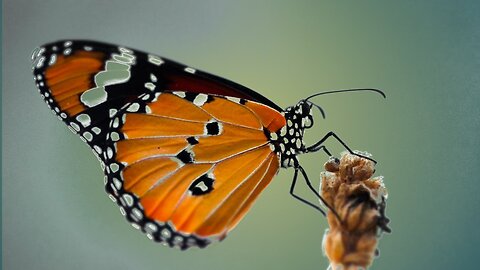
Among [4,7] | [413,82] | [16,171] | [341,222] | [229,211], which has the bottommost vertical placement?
[341,222]

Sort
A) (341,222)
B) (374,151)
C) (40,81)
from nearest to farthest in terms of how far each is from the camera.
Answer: (341,222) → (40,81) → (374,151)

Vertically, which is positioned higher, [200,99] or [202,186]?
[200,99]

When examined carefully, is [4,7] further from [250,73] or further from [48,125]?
[250,73]

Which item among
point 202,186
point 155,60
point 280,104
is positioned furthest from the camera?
point 280,104

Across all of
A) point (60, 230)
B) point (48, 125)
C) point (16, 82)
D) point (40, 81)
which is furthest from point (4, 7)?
point (40, 81)

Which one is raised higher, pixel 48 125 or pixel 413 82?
pixel 413 82

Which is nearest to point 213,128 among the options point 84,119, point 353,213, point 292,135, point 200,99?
point 200,99

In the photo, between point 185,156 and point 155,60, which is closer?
point 155,60

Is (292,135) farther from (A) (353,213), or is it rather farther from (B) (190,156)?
(A) (353,213)
